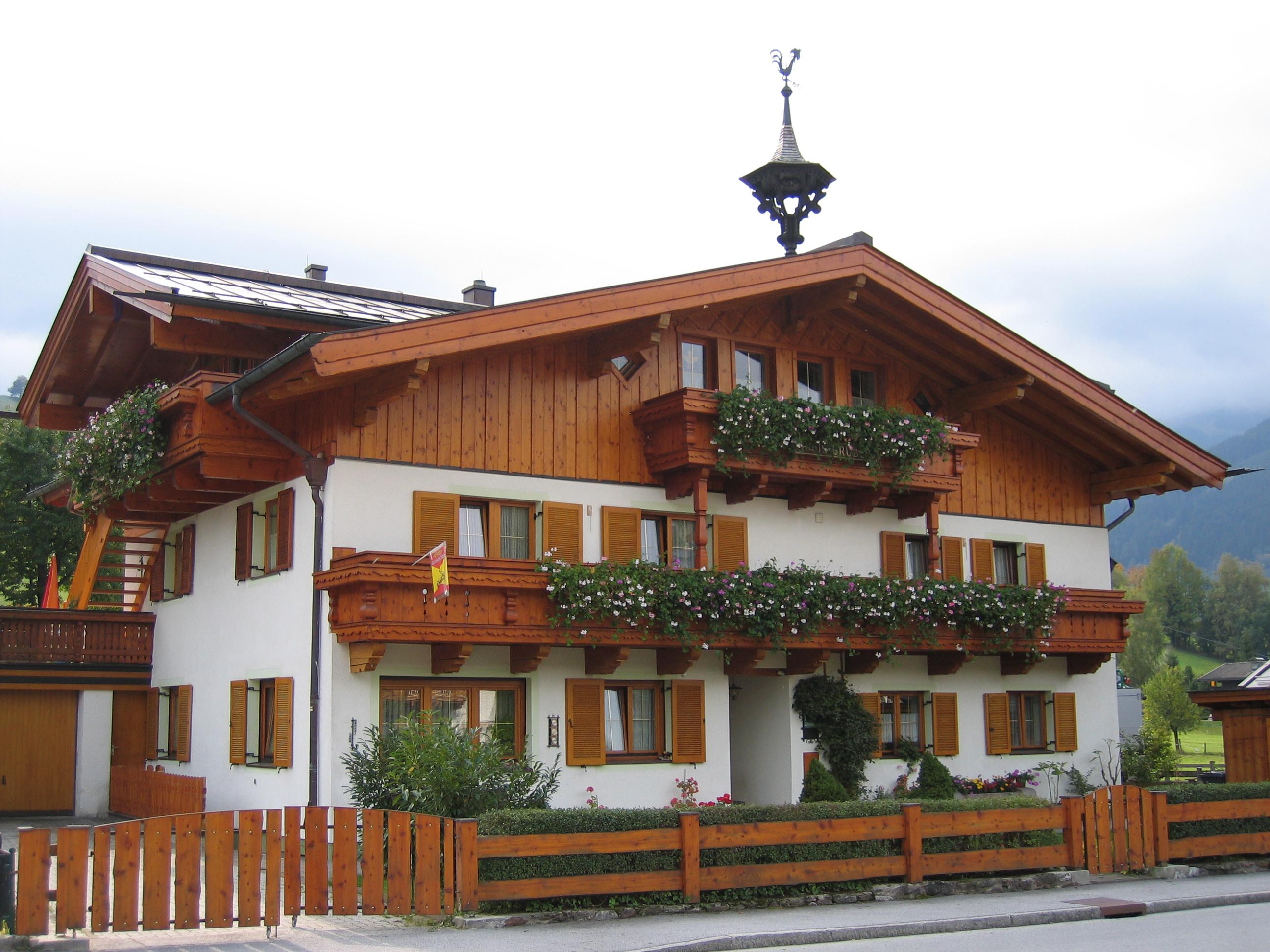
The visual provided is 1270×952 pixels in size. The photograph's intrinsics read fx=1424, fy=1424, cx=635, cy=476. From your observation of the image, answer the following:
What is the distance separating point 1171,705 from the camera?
2778 inches

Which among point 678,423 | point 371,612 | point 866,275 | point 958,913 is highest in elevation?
point 866,275

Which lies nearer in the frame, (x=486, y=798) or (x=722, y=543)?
(x=486, y=798)

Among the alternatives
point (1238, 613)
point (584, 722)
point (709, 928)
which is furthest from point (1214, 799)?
point (1238, 613)

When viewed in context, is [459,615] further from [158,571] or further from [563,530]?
[158,571]

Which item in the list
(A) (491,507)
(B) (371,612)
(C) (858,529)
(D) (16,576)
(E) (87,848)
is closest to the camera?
(E) (87,848)

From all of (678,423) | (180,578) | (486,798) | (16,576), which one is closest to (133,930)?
(486,798)

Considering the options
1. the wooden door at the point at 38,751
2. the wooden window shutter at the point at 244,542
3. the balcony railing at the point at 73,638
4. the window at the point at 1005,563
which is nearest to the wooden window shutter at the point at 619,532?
the wooden window shutter at the point at 244,542

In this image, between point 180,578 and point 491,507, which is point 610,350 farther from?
point 180,578

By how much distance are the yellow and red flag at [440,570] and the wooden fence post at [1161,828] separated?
29.9 feet

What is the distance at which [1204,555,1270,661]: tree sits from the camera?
122312 millimetres

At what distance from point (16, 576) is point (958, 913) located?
3294cm

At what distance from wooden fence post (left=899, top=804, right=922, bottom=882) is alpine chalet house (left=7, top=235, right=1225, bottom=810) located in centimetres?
494

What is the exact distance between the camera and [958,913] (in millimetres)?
14461

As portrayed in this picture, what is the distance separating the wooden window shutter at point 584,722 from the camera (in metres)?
20.0
